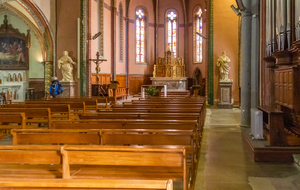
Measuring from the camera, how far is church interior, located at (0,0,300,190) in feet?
7.66

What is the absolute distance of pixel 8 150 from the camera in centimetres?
234

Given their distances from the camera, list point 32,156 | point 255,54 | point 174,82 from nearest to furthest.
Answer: point 32,156 → point 255,54 → point 174,82

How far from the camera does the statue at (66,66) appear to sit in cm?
1413

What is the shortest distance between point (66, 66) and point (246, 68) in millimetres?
9093

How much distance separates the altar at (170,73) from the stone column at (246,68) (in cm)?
1242

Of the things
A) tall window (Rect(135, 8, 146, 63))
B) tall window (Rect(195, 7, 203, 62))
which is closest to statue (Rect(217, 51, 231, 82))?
tall window (Rect(195, 7, 203, 62))

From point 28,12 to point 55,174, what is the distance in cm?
1388

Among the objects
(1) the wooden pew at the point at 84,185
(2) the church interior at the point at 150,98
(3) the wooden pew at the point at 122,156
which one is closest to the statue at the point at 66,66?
(2) the church interior at the point at 150,98

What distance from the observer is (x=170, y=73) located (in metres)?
21.2

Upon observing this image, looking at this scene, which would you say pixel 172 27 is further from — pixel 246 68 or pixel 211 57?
pixel 246 68

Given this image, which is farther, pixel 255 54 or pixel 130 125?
pixel 255 54

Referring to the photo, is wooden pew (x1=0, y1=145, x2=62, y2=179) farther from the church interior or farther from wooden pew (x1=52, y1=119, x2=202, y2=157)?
wooden pew (x1=52, y1=119, x2=202, y2=157)

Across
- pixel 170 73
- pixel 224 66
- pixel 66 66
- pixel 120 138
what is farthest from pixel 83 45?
Result: pixel 120 138

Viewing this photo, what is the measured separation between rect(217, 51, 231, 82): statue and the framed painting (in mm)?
10709
